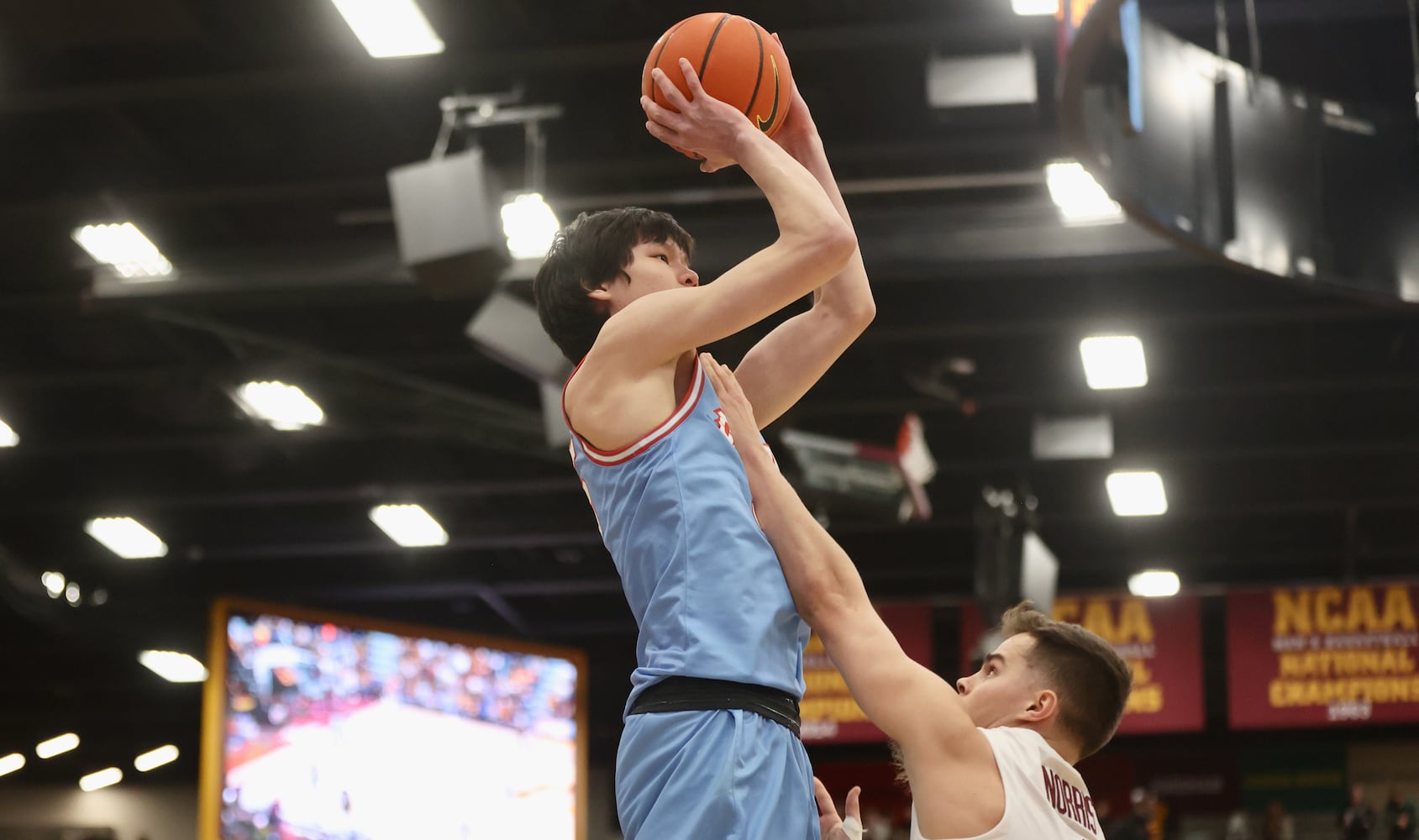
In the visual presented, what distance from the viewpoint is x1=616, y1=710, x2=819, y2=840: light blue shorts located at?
232 centimetres

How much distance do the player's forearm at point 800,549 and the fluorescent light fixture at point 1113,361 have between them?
6542mm

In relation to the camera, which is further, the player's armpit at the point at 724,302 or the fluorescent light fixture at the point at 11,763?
the fluorescent light fixture at the point at 11,763

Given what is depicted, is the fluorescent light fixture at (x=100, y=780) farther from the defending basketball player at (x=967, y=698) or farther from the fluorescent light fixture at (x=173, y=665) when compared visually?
Result: the defending basketball player at (x=967, y=698)

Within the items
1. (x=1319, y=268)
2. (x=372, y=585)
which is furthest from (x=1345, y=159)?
(x=372, y=585)

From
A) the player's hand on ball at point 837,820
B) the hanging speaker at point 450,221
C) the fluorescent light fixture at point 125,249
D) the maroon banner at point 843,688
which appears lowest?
the player's hand on ball at point 837,820

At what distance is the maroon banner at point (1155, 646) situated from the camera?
40.0 feet

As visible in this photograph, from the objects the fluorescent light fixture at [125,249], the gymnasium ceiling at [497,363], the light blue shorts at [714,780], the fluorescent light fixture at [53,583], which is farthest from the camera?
the fluorescent light fixture at [53,583]

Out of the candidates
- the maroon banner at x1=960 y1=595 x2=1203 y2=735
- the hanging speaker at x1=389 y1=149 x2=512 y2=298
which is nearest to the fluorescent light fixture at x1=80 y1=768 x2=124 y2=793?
the maroon banner at x1=960 y1=595 x2=1203 y2=735

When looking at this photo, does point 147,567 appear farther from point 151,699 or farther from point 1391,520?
point 1391,520

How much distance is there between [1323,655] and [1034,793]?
399 inches

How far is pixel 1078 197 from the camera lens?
736 centimetres

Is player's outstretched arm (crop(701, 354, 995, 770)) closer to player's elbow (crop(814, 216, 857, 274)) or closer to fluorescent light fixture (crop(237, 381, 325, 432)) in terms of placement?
player's elbow (crop(814, 216, 857, 274))

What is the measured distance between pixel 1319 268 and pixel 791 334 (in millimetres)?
3055

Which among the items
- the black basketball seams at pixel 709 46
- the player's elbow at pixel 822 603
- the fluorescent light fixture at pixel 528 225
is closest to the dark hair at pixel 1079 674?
the player's elbow at pixel 822 603
